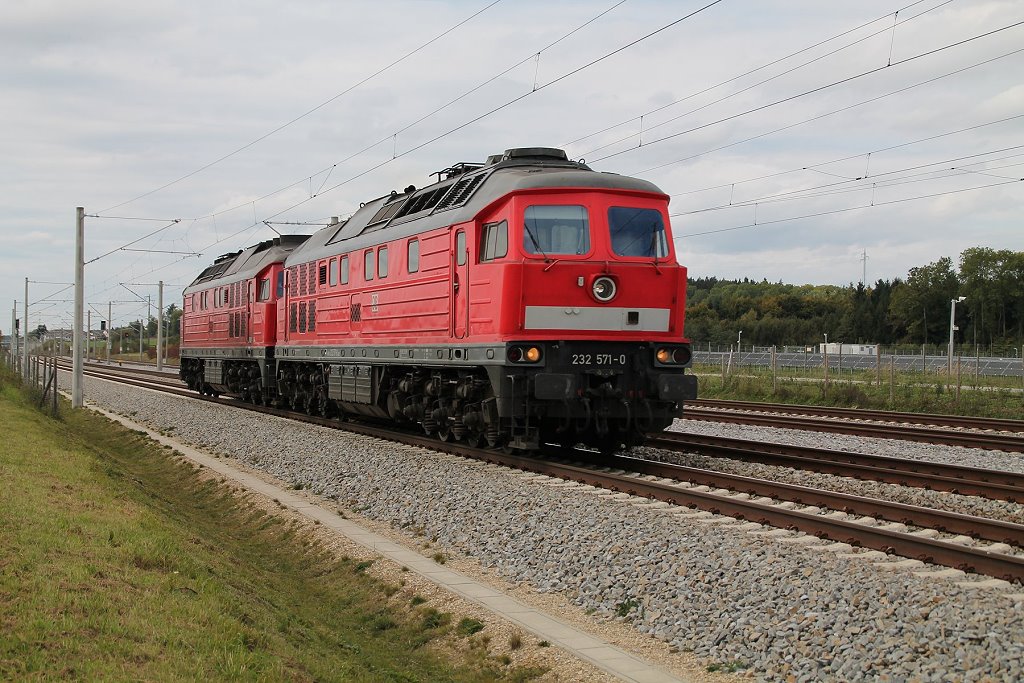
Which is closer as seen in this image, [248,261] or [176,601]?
[176,601]

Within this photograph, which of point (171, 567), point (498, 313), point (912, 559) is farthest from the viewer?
point (498, 313)

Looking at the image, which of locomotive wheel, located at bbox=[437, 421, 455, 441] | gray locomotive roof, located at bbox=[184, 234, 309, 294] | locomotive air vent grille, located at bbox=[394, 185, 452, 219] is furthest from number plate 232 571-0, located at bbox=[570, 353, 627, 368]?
gray locomotive roof, located at bbox=[184, 234, 309, 294]

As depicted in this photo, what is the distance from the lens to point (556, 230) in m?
14.7

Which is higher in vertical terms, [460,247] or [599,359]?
[460,247]

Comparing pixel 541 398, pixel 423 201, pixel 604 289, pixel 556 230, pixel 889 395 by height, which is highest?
pixel 423 201

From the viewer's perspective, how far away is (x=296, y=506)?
13414mm

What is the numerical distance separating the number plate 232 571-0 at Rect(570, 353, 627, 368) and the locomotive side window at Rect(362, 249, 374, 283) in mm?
6671

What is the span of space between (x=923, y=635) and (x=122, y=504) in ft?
25.9

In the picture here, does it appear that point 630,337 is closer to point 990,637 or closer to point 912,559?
point 912,559

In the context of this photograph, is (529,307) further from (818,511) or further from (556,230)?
(818,511)

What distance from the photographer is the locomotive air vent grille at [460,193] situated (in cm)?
1623

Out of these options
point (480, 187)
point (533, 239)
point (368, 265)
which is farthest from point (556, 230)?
point (368, 265)

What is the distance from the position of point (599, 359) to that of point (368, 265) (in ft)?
23.2

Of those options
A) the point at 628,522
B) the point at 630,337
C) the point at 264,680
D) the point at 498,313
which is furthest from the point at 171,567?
the point at 630,337
